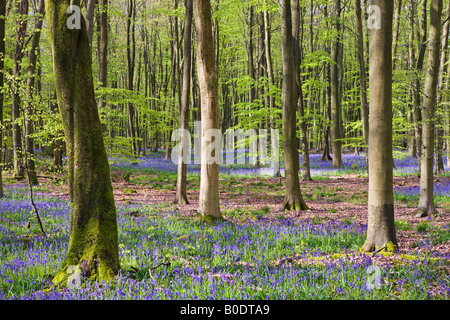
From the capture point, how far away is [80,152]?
382cm

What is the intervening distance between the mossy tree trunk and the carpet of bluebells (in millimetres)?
347

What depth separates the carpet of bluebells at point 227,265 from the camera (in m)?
3.39

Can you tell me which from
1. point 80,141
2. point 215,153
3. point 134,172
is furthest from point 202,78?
point 134,172

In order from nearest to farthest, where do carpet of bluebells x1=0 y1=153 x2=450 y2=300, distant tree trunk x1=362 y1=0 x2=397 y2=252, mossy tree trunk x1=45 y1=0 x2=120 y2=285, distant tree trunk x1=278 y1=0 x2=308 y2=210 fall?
carpet of bluebells x1=0 y1=153 x2=450 y2=300 < mossy tree trunk x1=45 y1=0 x2=120 y2=285 < distant tree trunk x1=362 y1=0 x2=397 y2=252 < distant tree trunk x1=278 y1=0 x2=308 y2=210

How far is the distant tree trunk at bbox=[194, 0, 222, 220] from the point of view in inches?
293

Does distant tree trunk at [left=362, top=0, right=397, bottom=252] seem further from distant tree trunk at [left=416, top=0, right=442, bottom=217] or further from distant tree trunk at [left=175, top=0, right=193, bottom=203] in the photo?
distant tree trunk at [left=175, top=0, right=193, bottom=203]

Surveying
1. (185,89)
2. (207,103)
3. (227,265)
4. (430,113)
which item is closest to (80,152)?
(227,265)

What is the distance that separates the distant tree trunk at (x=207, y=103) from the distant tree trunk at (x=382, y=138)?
11.8ft

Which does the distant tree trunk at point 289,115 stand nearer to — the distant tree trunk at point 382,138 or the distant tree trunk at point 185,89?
the distant tree trunk at point 185,89

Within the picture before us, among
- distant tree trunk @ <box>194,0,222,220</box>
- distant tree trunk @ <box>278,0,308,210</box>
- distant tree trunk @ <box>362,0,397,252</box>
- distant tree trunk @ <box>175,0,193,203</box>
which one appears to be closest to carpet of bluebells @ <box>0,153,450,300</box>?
distant tree trunk @ <box>362,0,397,252</box>

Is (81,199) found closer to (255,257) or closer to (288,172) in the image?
(255,257)

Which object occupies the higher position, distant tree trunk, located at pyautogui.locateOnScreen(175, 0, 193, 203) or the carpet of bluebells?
distant tree trunk, located at pyautogui.locateOnScreen(175, 0, 193, 203)
